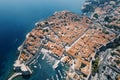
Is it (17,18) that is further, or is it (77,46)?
(17,18)

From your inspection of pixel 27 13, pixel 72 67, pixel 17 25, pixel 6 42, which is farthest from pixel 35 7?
pixel 72 67

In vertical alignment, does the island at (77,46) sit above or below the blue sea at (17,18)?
below

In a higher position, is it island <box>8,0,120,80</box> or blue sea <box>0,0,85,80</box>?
blue sea <box>0,0,85,80</box>

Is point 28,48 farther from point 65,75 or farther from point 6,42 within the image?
point 65,75

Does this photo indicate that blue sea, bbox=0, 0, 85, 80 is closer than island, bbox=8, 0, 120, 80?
No

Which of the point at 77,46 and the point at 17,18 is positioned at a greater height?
the point at 17,18

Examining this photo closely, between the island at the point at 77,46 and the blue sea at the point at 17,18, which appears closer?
the island at the point at 77,46

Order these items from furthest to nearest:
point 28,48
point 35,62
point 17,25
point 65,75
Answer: point 17,25, point 28,48, point 35,62, point 65,75

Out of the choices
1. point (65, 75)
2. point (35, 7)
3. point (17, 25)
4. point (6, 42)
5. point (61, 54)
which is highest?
point (35, 7)
